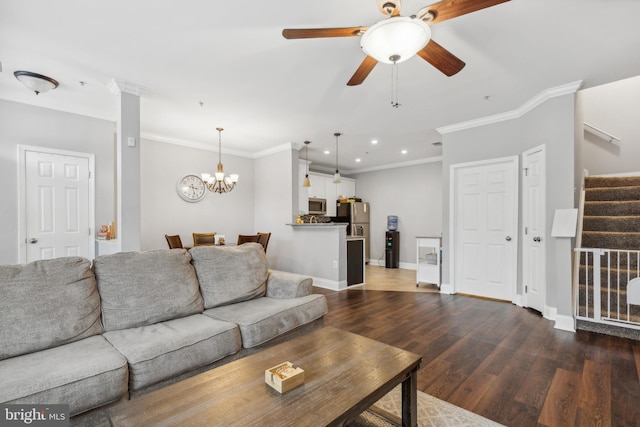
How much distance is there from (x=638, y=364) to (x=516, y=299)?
1746mm

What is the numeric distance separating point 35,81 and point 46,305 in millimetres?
2746

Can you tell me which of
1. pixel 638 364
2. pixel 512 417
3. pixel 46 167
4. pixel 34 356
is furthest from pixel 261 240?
pixel 638 364

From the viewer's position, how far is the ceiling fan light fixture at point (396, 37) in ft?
5.53

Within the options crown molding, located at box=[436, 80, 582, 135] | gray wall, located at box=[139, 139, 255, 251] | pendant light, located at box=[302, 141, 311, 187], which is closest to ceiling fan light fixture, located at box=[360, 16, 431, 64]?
crown molding, located at box=[436, 80, 582, 135]

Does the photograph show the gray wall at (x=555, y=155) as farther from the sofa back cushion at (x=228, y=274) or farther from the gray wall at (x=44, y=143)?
the gray wall at (x=44, y=143)

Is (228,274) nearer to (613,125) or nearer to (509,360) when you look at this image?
(509,360)

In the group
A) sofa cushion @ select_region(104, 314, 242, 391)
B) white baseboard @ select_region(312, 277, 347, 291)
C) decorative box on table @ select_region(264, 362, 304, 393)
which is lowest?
white baseboard @ select_region(312, 277, 347, 291)

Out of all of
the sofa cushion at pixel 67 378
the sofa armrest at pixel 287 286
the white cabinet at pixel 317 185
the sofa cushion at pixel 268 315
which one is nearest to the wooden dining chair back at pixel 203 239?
the sofa armrest at pixel 287 286

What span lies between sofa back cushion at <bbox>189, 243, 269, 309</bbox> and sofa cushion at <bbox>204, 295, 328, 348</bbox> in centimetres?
8

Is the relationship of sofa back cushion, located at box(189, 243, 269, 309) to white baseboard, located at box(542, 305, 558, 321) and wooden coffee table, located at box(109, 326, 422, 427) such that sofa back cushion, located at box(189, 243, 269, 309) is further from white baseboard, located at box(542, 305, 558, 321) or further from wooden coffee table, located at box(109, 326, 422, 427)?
white baseboard, located at box(542, 305, 558, 321)

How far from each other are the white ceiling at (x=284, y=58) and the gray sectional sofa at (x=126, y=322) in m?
1.85

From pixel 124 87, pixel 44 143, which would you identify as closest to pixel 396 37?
pixel 124 87

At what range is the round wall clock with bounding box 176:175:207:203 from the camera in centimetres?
564

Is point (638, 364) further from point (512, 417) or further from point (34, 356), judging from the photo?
point (34, 356)
